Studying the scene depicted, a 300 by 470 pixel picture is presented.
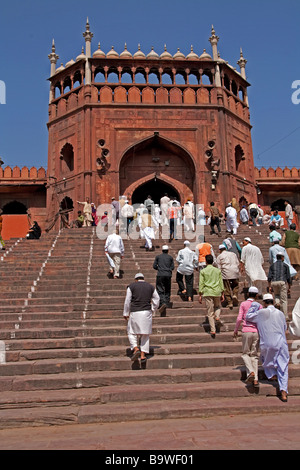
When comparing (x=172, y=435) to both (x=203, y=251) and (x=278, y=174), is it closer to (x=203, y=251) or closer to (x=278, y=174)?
(x=203, y=251)

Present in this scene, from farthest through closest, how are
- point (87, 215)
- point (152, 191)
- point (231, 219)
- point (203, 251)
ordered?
1. point (152, 191)
2. point (87, 215)
3. point (231, 219)
4. point (203, 251)

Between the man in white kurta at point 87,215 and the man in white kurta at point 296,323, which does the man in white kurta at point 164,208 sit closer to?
the man in white kurta at point 87,215

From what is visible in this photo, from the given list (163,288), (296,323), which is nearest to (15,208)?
(163,288)

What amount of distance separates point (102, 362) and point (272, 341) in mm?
2317

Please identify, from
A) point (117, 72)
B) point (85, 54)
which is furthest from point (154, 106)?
point (85, 54)

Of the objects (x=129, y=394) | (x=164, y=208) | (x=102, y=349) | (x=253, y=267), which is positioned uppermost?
(x=164, y=208)

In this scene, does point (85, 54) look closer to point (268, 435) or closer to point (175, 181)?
point (175, 181)

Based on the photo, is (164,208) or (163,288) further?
(164,208)

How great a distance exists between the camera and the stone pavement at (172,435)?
389 centimetres

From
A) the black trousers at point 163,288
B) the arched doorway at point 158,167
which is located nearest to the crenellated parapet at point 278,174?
the arched doorway at point 158,167

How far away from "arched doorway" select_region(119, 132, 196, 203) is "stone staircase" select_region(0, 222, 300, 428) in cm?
1126

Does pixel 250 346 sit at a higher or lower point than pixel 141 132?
lower

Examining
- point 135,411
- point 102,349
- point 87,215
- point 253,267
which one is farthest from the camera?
point 87,215

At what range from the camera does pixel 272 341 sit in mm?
5605
